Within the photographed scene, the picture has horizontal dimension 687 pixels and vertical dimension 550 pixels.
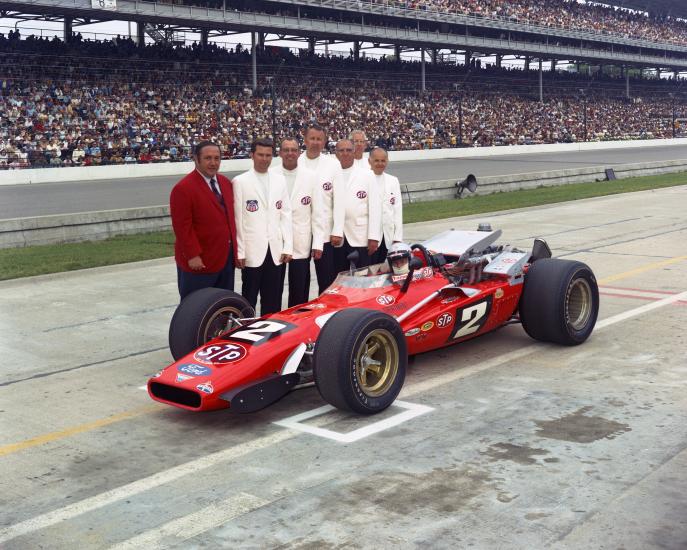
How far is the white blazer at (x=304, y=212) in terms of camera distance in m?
7.57

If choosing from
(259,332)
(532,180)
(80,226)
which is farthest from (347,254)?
(532,180)

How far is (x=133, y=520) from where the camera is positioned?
4.11m

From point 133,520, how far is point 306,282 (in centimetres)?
386

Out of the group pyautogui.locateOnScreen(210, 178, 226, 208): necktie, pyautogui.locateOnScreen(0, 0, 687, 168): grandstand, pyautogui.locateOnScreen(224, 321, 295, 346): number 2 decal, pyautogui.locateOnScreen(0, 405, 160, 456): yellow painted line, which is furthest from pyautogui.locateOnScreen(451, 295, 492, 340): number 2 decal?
pyautogui.locateOnScreen(0, 0, 687, 168): grandstand

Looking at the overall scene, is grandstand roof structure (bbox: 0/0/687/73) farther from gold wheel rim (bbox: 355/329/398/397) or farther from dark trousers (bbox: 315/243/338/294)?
gold wheel rim (bbox: 355/329/398/397)

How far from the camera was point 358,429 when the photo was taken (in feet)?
17.5

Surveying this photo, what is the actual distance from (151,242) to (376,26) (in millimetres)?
34179

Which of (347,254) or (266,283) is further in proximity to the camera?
(347,254)

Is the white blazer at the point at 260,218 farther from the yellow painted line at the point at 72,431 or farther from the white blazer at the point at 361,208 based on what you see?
the yellow painted line at the point at 72,431

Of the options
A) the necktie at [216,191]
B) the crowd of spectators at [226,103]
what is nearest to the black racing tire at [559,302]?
the necktie at [216,191]

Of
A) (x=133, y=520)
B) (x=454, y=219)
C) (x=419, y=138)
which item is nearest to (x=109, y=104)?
(x=419, y=138)

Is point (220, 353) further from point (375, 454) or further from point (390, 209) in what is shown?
point (390, 209)

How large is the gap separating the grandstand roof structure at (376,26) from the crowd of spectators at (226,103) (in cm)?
142

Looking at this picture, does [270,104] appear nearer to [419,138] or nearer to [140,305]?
[419,138]
